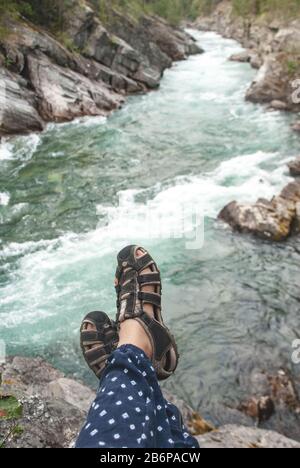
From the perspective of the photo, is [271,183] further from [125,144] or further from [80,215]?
[125,144]

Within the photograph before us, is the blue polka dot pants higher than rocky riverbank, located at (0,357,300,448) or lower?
higher

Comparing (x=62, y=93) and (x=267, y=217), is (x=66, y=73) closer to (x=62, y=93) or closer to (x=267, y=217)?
(x=62, y=93)

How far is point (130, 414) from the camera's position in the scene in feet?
8.20

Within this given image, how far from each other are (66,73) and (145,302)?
16.0 m

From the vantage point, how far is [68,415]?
11.7ft

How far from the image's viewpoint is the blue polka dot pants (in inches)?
93.2

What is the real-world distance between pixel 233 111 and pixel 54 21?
9889mm

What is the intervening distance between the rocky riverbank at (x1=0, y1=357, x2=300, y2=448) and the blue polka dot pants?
2.67 ft

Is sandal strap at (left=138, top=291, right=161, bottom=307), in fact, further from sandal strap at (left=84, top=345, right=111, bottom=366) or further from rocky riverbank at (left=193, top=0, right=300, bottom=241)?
rocky riverbank at (left=193, top=0, right=300, bottom=241)

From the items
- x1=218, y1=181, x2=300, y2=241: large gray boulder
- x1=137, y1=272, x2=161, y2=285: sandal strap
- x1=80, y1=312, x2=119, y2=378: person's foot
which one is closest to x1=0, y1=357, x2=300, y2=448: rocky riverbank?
x1=80, y1=312, x2=119, y2=378: person's foot

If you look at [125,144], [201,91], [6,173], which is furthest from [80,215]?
[201,91]

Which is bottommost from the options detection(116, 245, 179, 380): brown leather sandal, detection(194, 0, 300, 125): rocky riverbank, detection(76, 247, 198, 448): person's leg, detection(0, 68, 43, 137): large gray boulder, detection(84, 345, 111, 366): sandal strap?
detection(0, 68, 43, 137): large gray boulder

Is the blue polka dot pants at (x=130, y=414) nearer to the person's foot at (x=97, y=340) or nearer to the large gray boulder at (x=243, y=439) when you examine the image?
the person's foot at (x=97, y=340)

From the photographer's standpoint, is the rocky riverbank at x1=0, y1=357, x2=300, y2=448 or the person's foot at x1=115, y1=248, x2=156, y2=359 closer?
the rocky riverbank at x1=0, y1=357, x2=300, y2=448
